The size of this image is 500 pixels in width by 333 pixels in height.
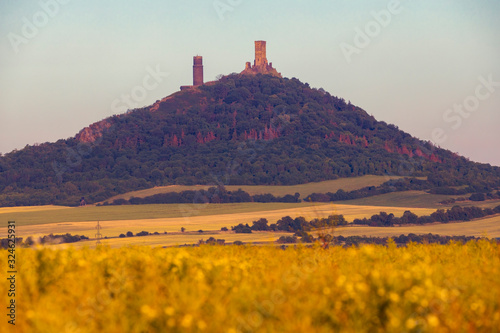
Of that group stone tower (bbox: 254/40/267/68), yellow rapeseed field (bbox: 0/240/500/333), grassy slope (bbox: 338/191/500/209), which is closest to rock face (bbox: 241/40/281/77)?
stone tower (bbox: 254/40/267/68)

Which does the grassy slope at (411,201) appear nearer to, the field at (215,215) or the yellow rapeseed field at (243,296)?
the field at (215,215)

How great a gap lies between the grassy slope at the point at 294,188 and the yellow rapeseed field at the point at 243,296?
10842 cm

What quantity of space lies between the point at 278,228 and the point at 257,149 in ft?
252

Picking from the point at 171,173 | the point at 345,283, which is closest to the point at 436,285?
the point at 345,283

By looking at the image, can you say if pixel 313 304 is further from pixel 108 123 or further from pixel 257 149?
pixel 108 123

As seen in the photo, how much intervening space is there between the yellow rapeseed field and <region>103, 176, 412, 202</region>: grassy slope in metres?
108

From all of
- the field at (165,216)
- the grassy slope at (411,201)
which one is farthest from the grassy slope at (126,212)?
the grassy slope at (411,201)

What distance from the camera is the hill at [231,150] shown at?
133 m

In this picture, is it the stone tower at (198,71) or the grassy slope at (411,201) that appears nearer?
the grassy slope at (411,201)

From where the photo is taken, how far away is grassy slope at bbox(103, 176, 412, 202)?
124 m

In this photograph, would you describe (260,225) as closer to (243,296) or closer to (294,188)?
(294,188)

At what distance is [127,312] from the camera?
9734 millimetres

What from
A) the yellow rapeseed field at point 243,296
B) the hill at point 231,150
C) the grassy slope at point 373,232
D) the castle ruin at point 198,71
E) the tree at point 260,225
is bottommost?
the grassy slope at point 373,232

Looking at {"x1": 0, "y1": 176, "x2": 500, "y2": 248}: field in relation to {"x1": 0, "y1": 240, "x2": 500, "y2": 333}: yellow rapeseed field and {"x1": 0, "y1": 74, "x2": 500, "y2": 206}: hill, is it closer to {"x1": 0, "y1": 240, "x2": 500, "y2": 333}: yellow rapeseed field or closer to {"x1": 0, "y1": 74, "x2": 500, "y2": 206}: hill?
{"x1": 0, "y1": 74, "x2": 500, "y2": 206}: hill
